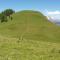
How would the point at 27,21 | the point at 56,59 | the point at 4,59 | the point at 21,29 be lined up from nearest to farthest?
1. the point at 4,59
2. the point at 56,59
3. the point at 21,29
4. the point at 27,21

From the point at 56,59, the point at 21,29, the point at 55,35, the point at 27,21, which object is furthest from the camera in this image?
the point at 27,21

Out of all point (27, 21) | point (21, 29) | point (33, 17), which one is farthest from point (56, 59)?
point (33, 17)

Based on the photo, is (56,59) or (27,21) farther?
(27,21)

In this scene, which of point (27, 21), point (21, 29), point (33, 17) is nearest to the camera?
point (21, 29)

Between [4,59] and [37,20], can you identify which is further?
[37,20]

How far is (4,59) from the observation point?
19844mm

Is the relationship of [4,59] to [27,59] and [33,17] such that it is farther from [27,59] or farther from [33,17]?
[33,17]

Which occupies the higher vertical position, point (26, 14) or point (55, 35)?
point (26, 14)

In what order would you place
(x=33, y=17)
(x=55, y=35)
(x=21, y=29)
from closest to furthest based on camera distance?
(x=55, y=35) < (x=21, y=29) < (x=33, y=17)

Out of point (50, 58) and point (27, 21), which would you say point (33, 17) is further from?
point (50, 58)

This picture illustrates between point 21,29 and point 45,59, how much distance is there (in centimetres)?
8961

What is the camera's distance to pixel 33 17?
148m

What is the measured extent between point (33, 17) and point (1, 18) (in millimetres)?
22070

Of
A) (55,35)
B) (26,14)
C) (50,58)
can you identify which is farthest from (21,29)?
(50,58)
